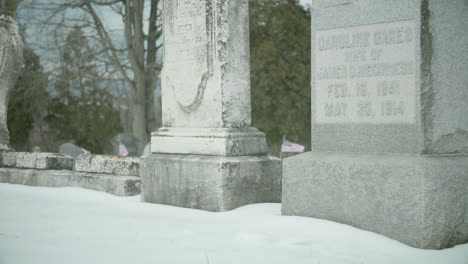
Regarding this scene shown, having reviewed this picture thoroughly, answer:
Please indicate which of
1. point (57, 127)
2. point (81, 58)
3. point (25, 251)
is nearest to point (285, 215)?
point (25, 251)

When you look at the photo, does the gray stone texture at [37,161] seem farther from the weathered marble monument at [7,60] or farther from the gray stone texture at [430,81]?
the gray stone texture at [430,81]

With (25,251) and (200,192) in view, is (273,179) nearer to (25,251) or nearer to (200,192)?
(200,192)

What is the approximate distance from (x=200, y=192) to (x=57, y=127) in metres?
20.6

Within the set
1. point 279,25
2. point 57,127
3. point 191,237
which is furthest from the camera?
point 57,127

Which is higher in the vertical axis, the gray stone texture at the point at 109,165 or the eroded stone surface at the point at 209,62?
the eroded stone surface at the point at 209,62

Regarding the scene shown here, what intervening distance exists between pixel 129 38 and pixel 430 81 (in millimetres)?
15841

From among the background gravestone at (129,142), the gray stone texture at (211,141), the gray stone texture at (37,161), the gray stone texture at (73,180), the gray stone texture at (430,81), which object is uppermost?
the gray stone texture at (430,81)

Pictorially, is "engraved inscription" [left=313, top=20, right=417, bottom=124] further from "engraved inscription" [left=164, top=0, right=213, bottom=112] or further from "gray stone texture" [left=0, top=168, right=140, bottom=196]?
"gray stone texture" [left=0, top=168, right=140, bottom=196]

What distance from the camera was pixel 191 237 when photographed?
4.03m

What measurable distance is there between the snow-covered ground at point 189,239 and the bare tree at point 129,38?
13522 mm

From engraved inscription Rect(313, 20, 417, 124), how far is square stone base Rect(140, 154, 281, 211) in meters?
1.02

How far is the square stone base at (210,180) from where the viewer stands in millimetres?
5312

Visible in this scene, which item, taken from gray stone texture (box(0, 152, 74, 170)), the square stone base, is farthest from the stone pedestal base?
gray stone texture (box(0, 152, 74, 170))

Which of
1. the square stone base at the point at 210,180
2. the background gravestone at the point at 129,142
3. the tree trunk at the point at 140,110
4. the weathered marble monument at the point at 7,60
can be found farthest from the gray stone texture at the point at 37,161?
the tree trunk at the point at 140,110
